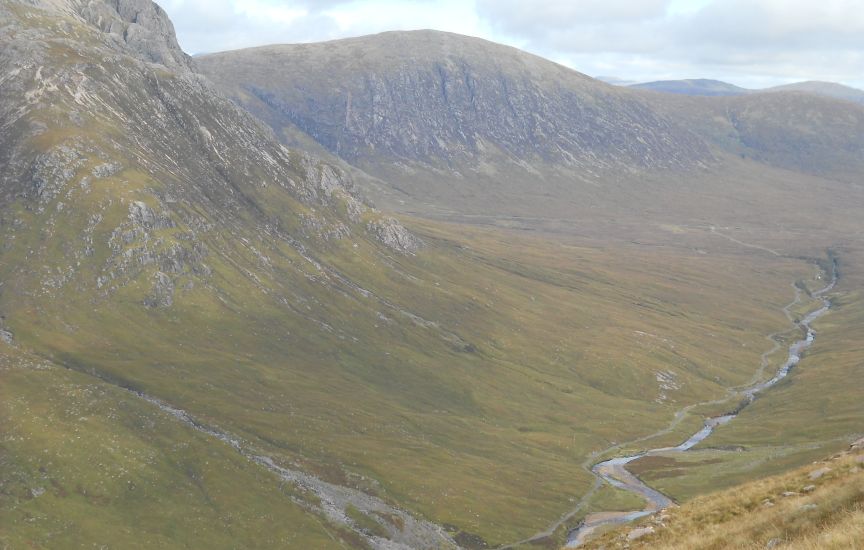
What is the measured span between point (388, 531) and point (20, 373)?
97375mm

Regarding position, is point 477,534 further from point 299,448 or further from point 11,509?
point 11,509

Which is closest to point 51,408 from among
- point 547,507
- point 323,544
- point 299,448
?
point 299,448

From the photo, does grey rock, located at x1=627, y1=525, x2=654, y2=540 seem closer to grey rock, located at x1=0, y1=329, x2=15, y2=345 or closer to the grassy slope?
the grassy slope

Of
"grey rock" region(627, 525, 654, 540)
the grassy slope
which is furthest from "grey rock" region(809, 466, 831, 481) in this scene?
"grey rock" region(627, 525, 654, 540)

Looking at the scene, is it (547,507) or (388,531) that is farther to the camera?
(547,507)

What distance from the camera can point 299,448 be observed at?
585 ft

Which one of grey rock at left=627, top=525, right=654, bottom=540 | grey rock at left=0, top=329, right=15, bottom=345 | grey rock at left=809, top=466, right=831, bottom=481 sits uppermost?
grey rock at left=809, top=466, right=831, bottom=481

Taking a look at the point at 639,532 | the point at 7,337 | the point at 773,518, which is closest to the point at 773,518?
the point at 773,518

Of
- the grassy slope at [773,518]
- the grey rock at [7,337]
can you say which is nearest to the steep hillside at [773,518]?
the grassy slope at [773,518]

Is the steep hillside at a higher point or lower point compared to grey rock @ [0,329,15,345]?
higher

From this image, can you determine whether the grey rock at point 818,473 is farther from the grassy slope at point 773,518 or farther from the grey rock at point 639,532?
the grey rock at point 639,532

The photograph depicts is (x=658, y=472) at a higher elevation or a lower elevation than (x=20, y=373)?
lower

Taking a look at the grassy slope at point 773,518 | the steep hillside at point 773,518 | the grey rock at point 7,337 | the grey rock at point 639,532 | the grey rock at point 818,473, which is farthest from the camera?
the grey rock at point 7,337

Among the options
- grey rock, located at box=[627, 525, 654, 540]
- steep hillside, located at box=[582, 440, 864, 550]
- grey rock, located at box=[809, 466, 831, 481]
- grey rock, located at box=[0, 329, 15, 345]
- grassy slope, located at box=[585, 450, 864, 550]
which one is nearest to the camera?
grassy slope, located at box=[585, 450, 864, 550]
